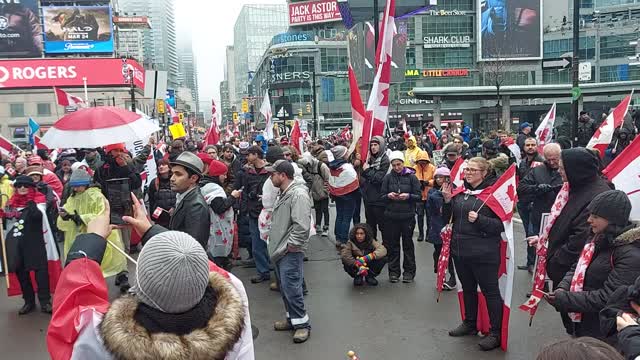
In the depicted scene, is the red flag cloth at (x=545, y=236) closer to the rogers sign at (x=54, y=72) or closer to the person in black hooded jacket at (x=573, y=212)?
the person in black hooded jacket at (x=573, y=212)

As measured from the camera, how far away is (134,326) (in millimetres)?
1880

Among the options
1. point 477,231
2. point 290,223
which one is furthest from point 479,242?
point 290,223

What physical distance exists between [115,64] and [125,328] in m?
76.4

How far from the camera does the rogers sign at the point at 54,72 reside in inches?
2734

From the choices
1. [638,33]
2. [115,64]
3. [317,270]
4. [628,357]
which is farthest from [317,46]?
[628,357]

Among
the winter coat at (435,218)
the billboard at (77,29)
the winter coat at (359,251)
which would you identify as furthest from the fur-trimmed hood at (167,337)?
the billboard at (77,29)

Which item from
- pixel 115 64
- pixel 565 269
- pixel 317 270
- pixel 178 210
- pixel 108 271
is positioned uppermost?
pixel 115 64

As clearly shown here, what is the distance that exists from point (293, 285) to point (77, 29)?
76252 millimetres

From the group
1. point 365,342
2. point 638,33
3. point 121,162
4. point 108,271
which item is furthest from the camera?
point 638,33

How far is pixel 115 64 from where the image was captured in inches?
2825

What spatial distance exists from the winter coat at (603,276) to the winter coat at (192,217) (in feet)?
8.81

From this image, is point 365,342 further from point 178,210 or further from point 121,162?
point 121,162

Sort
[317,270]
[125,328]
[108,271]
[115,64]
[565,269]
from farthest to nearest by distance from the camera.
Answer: [115,64]
[317,270]
[108,271]
[565,269]
[125,328]

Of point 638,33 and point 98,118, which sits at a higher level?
point 638,33
